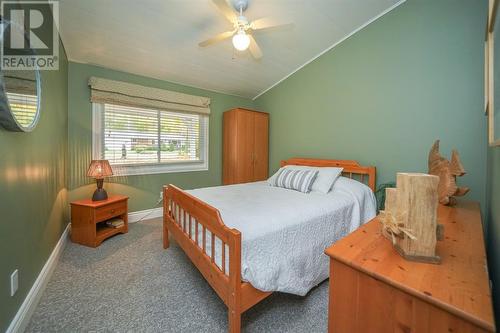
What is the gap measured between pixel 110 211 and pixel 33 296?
1.18 meters

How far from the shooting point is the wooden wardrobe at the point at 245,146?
369 cm

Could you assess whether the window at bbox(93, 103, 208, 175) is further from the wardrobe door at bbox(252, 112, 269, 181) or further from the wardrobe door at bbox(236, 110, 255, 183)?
the wardrobe door at bbox(252, 112, 269, 181)

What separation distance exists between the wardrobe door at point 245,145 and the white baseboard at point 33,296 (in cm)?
252

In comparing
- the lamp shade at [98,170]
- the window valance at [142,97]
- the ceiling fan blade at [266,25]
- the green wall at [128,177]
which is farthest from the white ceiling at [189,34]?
the lamp shade at [98,170]

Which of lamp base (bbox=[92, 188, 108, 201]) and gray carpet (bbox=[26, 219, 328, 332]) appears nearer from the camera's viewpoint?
gray carpet (bbox=[26, 219, 328, 332])

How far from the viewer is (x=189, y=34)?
2424 mm

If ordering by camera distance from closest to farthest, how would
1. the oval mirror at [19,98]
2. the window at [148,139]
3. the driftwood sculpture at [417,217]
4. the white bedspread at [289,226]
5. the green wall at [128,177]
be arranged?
the driftwood sculpture at [417,217] < the oval mirror at [19,98] < the white bedspread at [289,226] < the green wall at [128,177] < the window at [148,139]

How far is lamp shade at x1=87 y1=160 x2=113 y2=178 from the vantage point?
2.47 metres

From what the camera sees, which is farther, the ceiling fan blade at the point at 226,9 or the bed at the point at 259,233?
the ceiling fan blade at the point at 226,9

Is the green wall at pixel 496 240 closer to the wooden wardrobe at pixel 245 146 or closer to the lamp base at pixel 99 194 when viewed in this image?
the wooden wardrobe at pixel 245 146

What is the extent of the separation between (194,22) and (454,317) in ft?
9.57

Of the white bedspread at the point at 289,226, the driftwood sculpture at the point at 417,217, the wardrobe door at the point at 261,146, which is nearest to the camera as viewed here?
the driftwood sculpture at the point at 417,217

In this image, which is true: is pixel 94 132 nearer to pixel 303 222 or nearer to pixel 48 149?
pixel 48 149

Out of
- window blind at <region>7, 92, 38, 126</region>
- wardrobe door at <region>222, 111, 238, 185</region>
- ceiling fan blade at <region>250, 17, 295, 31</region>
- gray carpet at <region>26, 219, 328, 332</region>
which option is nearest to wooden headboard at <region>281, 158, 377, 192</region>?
wardrobe door at <region>222, 111, 238, 185</region>
